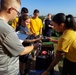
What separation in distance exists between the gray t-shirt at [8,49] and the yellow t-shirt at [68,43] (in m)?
0.84

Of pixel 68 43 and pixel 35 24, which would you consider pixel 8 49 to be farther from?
pixel 35 24

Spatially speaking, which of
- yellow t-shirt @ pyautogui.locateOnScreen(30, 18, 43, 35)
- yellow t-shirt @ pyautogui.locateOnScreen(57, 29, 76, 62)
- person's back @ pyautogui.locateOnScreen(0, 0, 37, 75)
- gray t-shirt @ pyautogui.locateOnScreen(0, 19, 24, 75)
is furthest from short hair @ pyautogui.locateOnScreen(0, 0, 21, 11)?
yellow t-shirt @ pyautogui.locateOnScreen(30, 18, 43, 35)

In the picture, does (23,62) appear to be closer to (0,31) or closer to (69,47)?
(69,47)

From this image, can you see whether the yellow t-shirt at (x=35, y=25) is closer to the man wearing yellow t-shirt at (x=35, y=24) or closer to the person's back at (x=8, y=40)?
the man wearing yellow t-shirt at (x=35, y=24)

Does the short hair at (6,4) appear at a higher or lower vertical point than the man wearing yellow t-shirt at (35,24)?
higher

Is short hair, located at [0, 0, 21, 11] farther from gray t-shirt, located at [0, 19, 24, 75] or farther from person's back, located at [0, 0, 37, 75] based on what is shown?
gray t-shirt, located at [0, 19, 24, 75]

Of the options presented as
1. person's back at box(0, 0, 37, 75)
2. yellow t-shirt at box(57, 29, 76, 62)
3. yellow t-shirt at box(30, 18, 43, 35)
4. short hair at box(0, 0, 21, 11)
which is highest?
short hair at box(0, 0, 21, 11)

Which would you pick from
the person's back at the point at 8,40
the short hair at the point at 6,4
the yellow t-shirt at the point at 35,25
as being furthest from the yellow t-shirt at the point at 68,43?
the yellow t-shirt at the point at 35,25

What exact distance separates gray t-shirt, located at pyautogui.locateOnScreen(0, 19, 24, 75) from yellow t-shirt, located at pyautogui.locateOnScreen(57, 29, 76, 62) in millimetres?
A: 840

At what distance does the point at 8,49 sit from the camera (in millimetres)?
2283

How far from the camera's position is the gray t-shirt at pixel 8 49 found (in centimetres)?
222

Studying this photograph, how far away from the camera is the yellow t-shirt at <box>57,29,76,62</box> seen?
121 inches

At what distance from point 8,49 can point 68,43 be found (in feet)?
3.59

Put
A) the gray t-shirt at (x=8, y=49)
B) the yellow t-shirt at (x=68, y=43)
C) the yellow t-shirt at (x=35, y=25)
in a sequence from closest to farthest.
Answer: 1. the gray t-shirt at (x=8, y=49)
2. the yellow t-shirt at (x=68, y=43)
3. the yellow t-shirt at (x=35, y=25)
